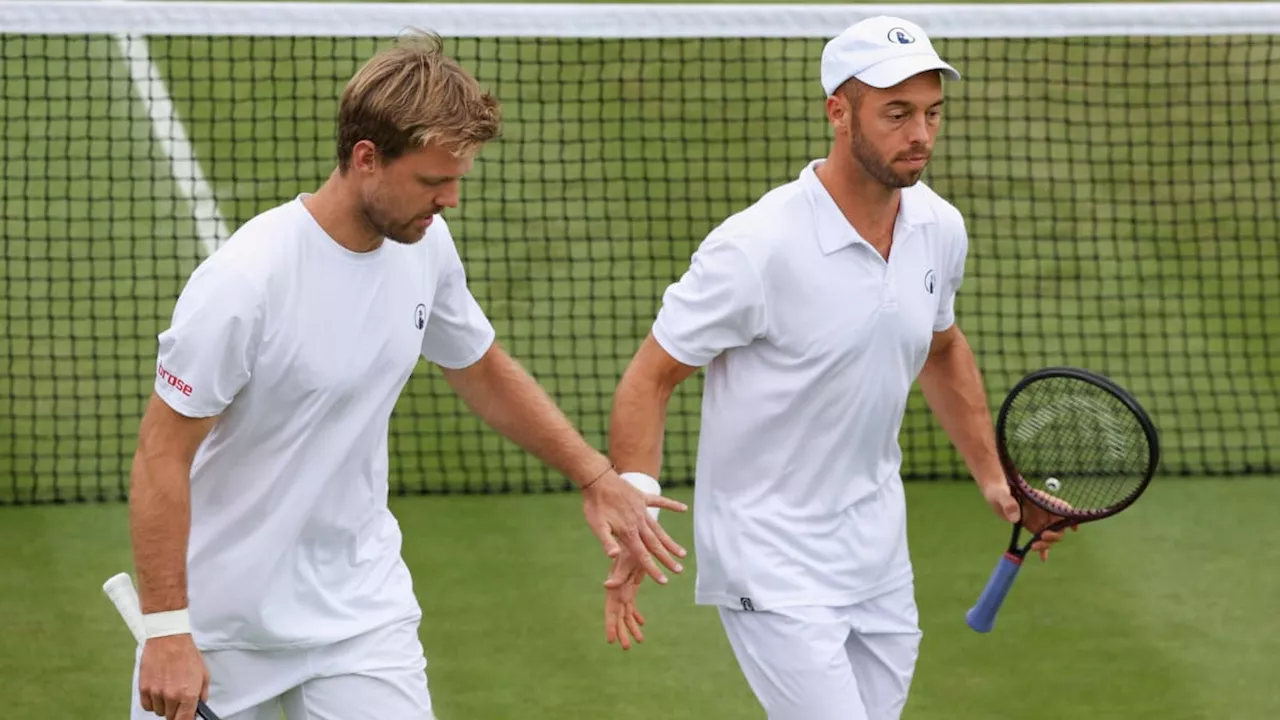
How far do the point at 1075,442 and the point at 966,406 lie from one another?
364 millimetres

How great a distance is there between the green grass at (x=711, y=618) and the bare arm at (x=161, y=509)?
298 cm

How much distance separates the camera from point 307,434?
15.9 ft

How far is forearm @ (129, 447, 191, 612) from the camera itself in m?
4.57

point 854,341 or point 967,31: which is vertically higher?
point 967,31

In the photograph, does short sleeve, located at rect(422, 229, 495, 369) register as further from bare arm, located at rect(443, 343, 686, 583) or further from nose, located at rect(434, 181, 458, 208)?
nose, located at rect(434, 181, 458, 208)

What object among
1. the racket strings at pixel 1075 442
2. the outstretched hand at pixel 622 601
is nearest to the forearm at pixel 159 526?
the outstretched hand at pixel 622 601

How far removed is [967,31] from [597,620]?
3.65 m

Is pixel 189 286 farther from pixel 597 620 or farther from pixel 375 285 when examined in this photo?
pixel 597 620

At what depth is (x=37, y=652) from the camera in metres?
7.95

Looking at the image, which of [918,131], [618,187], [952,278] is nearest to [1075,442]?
[952,278]

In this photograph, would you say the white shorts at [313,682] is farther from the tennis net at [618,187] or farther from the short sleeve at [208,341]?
the tennis net at [618,187]

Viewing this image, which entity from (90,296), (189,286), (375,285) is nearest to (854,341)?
(375,285)

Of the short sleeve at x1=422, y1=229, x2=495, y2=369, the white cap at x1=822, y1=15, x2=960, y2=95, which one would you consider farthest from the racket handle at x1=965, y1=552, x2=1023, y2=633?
the short sleeve at x1=422, y1=229, x2=495, y2=369

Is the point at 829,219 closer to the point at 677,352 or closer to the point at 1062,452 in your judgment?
the point at 677,352
